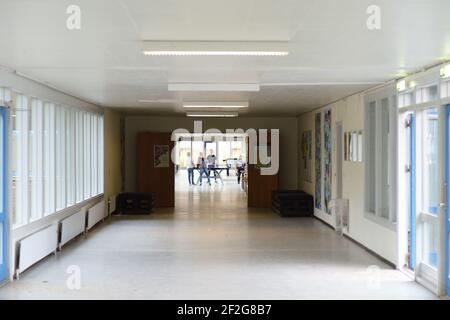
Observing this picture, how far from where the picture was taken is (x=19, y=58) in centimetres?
610

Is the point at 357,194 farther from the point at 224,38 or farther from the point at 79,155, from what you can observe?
the point at 79,155

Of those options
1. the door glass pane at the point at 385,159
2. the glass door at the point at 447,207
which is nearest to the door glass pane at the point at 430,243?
the glass door at the point at 447,207

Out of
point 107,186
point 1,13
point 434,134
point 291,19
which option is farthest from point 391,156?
point 107,186

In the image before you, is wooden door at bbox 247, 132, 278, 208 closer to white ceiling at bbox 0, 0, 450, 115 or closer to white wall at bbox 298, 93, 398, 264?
white wall at bbox 298, 93, 398, 264

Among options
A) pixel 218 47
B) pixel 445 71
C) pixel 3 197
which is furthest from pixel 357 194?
pixel 3 197

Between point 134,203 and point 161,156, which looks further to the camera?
point 161,156

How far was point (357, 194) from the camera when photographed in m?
9.68

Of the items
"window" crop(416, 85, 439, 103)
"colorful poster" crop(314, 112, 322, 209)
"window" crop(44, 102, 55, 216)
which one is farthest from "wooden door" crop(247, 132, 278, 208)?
"window" crop(416, 85, 439, 103)

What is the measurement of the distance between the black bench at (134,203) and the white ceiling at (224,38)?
19.5 ft

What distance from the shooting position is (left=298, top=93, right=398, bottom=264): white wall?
8117 mm

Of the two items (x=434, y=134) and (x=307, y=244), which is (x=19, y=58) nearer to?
(x=434, y=134)

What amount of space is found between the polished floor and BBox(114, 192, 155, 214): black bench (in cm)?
197

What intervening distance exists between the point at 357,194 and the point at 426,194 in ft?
8.45

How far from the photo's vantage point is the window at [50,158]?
25.0ft
